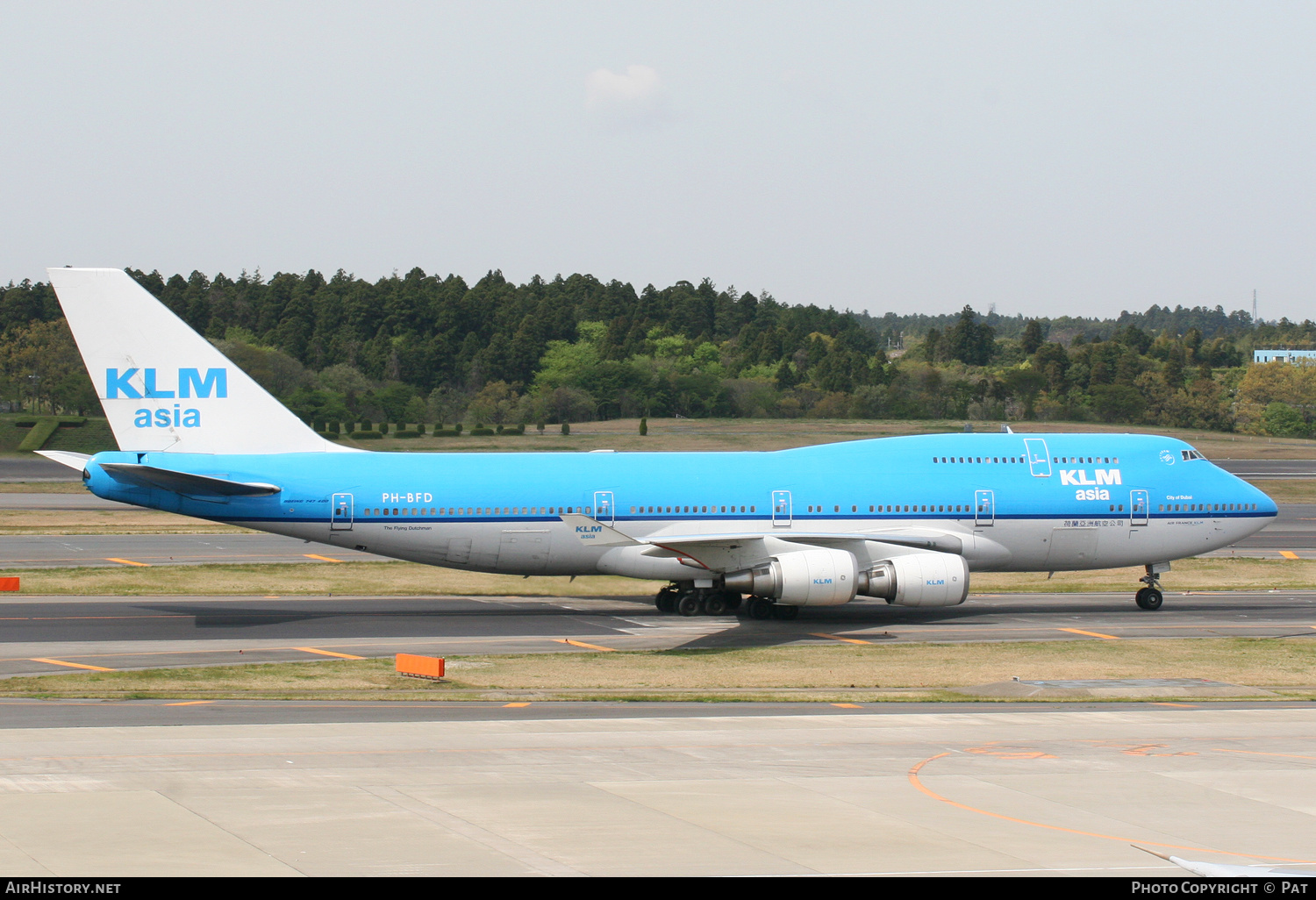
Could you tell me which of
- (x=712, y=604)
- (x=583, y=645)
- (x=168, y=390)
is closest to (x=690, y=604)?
(x=712, y=604)

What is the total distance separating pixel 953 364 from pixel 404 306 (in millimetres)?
75658

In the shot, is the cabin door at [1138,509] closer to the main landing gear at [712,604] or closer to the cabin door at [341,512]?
the main landing gear at [712,604]

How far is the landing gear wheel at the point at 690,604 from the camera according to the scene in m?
38.1

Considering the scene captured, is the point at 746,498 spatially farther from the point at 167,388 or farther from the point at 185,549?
the point at 185,549

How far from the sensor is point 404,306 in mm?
173875

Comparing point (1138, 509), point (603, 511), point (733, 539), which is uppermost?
point (1138, 509)

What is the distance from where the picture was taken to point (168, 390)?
3678 cm

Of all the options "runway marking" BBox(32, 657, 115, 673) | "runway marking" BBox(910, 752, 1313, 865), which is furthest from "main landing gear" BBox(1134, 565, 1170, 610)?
"runway marking" BBox(32, 657, 115, 673)

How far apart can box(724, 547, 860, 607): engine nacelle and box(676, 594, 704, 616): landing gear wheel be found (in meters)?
3.26

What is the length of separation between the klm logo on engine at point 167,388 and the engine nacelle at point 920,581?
18.9 metres

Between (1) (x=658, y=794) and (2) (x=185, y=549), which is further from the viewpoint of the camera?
(2) (x=185, y=549)

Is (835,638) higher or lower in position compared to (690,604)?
lower

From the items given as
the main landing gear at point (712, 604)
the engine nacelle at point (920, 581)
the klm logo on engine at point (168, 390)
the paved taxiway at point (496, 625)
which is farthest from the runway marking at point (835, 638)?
the klm logo on engine at point (168, 390)

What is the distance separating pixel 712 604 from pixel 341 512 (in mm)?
10769
